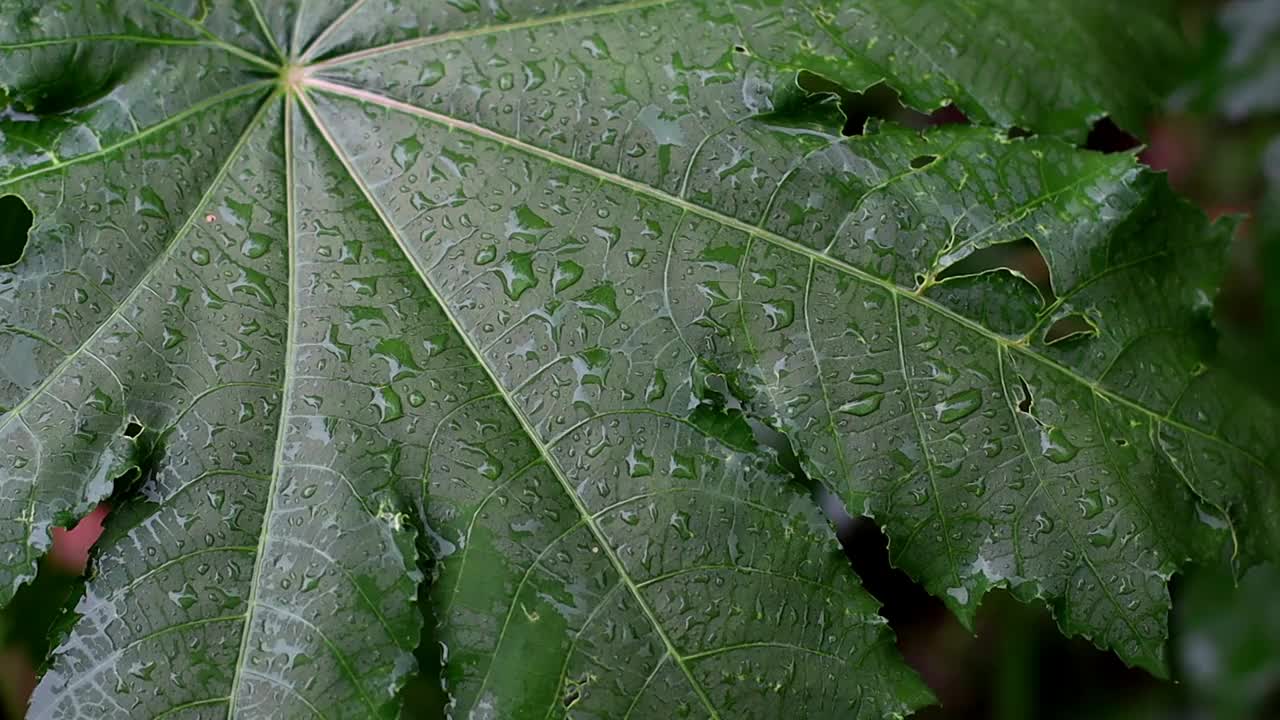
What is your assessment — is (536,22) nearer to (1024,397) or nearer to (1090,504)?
(1024,397)

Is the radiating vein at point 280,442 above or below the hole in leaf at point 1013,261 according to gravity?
above

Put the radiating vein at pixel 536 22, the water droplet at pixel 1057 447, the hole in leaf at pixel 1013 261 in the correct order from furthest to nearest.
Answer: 1. the hole in leaf at pixel 1013 261
2. the radiating vein at pixel 536 22
3. the water droplet at pixel 1057 447

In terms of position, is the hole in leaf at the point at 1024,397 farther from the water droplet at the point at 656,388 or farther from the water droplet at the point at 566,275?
the water droplet at the point at 566,275

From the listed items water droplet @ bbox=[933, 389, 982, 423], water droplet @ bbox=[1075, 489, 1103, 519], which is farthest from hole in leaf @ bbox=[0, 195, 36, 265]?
water droplet @ bbox=[1075, 489, 1103, 519]

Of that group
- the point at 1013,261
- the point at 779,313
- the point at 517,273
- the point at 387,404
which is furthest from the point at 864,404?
the point at 1013,261

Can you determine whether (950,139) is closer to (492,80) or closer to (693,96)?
(693,96)

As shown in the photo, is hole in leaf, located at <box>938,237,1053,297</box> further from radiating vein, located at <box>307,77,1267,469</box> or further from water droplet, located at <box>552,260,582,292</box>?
water droplet, located at <box>552,260,582,292</box>

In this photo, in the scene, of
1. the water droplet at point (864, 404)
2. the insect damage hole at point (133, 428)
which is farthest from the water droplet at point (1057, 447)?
the insect damage hole at point (133, 428)
